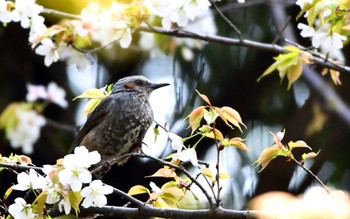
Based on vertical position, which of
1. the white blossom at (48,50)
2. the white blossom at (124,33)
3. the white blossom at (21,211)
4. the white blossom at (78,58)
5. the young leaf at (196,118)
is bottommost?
the white blossom at (21,211)

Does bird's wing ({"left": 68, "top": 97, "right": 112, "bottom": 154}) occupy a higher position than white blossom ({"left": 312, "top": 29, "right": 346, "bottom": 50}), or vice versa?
white blossom ({"left": 312, "top": 29, "right": 346, "bottom": 50})

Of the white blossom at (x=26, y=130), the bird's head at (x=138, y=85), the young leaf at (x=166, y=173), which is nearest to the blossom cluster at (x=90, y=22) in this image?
the bird's head at (x=138, y=85)

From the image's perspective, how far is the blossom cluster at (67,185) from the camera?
268cm

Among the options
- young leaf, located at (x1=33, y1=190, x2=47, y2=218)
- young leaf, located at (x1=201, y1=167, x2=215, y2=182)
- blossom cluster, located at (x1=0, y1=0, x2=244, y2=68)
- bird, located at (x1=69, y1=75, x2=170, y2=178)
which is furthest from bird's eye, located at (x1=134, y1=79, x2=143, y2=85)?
young leaf, located at (x1=33, y1=190, x2=47, y2=218)

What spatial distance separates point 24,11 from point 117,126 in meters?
0.91

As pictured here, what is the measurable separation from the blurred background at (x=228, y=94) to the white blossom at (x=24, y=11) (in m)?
0.77

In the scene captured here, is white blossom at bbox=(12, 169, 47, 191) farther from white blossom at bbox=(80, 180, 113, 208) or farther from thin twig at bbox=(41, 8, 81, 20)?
thin twig at bbox=(41, 8, 81, 20)

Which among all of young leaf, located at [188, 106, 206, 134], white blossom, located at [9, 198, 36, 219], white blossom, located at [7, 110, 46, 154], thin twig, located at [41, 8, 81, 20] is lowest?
white blossom, located at [7, 110, 46, 154]

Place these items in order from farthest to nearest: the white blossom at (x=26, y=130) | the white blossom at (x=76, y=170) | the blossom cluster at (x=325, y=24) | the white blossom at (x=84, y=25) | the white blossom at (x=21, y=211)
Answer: the white blossom at (x=26, y=130)
the white blossom at (x=84, y=25)
the blossom cluster at (x=325, y=24)
the white blossom at (x=21, y=211)
the white blossom at (x=76, y=170)

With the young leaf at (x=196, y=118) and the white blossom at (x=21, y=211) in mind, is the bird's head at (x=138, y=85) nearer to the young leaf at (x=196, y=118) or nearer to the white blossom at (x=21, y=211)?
the young leaf at (x=196, y=118)

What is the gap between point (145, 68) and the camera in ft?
19.3

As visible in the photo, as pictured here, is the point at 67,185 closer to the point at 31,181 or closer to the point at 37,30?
the point at 31,181

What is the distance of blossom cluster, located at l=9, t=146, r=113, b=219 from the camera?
2.68 meters

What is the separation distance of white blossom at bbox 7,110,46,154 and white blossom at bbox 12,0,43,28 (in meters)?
1.31
